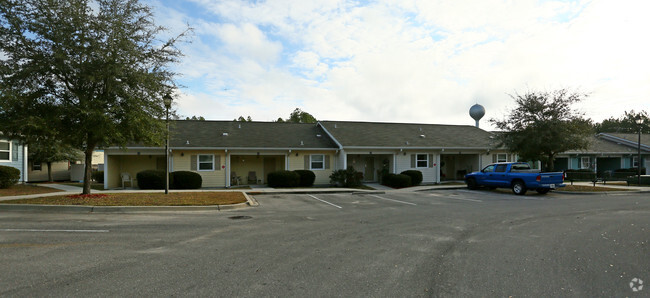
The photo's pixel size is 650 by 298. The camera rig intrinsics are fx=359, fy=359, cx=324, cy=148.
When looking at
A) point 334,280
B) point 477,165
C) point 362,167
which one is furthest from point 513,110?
point 334,280

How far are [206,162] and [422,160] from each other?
1446cm

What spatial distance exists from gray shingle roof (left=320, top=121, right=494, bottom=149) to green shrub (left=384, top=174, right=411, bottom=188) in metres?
2.60

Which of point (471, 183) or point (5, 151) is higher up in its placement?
point (5, 151)

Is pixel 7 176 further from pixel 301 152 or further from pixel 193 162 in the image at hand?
pixel 301 152

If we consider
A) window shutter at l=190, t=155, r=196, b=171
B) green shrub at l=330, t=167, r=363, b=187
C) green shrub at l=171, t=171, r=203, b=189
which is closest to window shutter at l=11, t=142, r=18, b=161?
green shrub at l=171, t=171, r=203, b=189

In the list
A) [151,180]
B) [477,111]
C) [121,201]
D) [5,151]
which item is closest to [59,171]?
[5,151]

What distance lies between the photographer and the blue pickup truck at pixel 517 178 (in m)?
17.8

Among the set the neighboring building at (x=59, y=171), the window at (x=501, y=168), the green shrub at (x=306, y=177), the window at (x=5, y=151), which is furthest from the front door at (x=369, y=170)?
the neighboring building at (x=59, y=171)

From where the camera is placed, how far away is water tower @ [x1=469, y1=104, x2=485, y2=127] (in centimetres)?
3875

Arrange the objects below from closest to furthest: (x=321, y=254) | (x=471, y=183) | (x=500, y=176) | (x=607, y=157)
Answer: (x=321, y=254), (x=500, y=176), (x=471, y=183), (x=607, y=157)

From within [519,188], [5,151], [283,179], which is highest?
[5,151]

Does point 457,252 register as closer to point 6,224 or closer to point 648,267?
point 648,267

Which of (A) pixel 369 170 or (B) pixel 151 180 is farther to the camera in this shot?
(A) pixel 369 170

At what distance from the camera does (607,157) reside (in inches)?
1323
